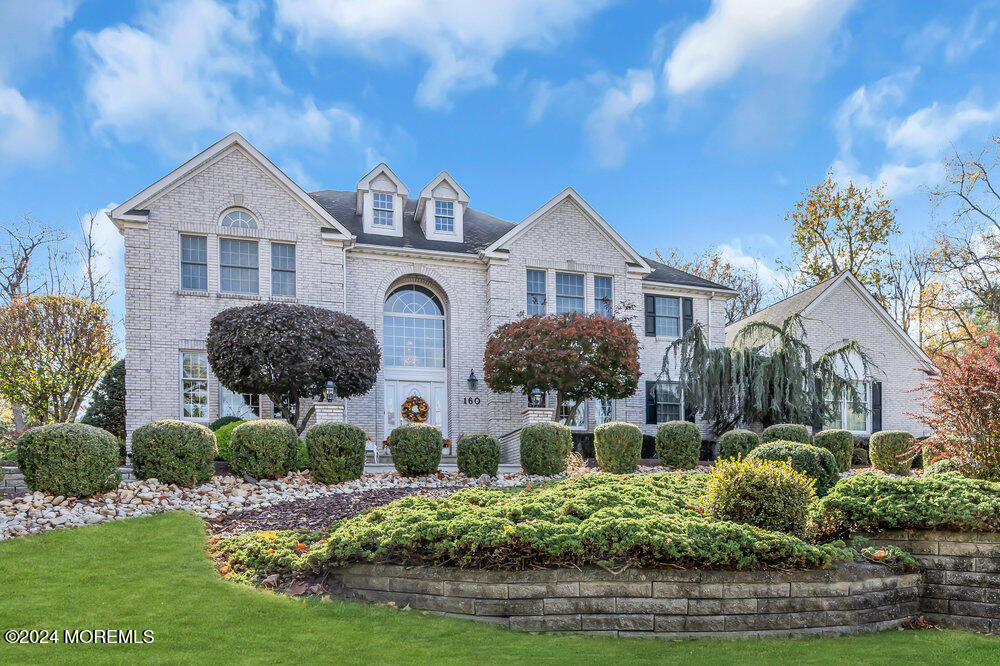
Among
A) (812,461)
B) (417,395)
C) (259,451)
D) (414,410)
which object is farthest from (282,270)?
(812,461)

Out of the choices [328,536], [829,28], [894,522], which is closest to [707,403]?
[829,28]

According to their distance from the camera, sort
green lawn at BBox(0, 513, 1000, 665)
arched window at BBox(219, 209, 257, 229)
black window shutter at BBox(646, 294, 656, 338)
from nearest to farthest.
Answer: green lawn at BBox(0, 513, 1000, 665)
arched window at BBox(219, 209, 257, 229)
black window shutter at BBox(646, 294, 656, 338)

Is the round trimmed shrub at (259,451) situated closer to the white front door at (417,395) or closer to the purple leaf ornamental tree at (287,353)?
the purple leaf ornamental tree at (287,353)

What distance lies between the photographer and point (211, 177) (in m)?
18.5

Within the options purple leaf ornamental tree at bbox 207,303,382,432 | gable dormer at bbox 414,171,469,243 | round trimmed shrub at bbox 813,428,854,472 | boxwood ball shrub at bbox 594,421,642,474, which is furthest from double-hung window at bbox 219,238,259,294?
round trimmed shrub at bbox 813,428,854,472

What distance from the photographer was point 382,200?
69.9 feet

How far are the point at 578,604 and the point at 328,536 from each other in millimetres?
2961

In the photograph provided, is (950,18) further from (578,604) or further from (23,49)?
(23,49)

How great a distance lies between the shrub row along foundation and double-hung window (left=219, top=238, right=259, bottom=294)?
13523 mm

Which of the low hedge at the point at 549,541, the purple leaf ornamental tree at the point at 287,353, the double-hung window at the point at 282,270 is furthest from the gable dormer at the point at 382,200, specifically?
the low hedge at the point at 549,541

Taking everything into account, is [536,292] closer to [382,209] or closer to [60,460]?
[382,209]

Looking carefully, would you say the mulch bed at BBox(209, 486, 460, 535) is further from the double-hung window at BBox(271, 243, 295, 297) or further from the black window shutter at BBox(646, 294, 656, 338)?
the black window shutter at BBox(646, 294, 656, 338)

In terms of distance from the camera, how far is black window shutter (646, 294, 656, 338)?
73.9 feet

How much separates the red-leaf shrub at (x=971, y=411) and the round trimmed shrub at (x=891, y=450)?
713 centimetres
